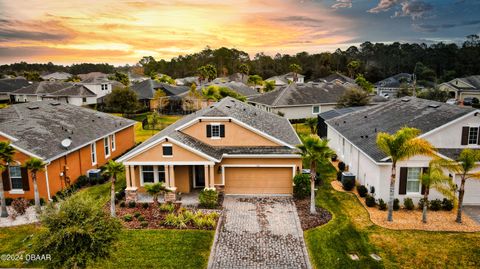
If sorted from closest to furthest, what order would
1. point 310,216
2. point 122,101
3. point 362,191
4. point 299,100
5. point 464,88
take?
1. point 310,216
2. point 362,191
3. point 299,100
4. point 122,101
5. point 464,88

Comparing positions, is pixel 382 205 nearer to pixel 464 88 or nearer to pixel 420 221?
pixel 420 221

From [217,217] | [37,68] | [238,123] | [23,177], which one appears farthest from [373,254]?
[37,68]

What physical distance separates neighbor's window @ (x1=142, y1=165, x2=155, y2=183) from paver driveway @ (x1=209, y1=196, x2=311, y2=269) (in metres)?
4.92

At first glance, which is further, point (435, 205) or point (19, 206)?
point (435, 205)

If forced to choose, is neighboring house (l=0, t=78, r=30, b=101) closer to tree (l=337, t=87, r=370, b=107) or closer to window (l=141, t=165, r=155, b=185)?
tree (l=337, t=87, r=370, b=107)

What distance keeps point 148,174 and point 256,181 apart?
6934 millimetres

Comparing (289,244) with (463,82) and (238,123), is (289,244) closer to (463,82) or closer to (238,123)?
(238,123)

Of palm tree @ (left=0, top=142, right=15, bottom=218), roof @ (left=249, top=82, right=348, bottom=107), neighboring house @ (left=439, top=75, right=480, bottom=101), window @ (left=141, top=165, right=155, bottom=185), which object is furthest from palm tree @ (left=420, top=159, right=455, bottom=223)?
neighboring house @ (left=439, top=75, right=480, bottom=101)

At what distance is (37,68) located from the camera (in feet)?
594

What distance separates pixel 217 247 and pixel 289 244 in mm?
3291

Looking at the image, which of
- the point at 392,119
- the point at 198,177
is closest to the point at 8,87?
the point at 198,177

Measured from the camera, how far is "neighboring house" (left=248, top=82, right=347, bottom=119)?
5391cm

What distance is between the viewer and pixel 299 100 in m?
55.2

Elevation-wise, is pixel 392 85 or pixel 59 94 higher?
pixel 392 85
